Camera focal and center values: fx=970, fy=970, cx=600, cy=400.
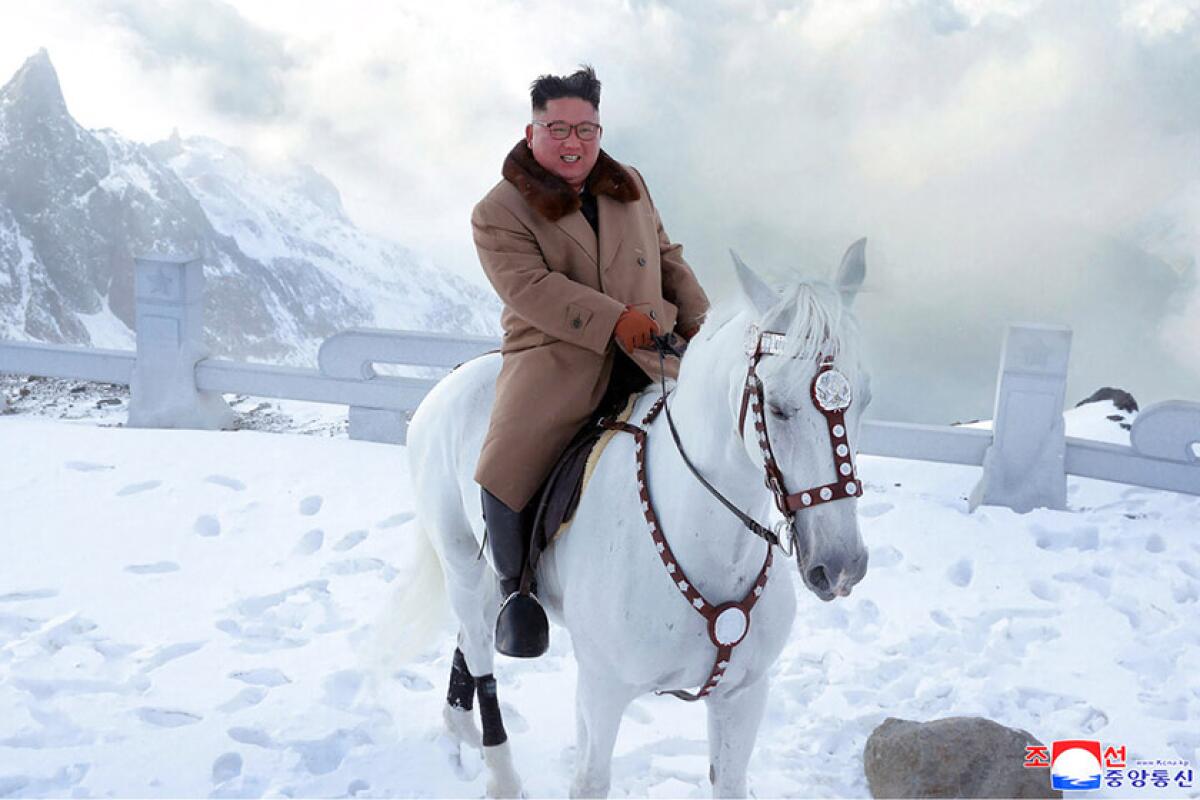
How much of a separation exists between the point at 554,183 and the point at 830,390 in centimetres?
137

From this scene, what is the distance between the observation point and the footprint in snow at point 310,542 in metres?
6.03

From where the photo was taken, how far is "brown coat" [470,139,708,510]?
3.01m

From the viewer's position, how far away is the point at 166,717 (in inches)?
168

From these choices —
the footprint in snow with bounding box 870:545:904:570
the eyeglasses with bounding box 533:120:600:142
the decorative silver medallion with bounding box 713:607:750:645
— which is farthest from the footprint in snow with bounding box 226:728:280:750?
the footprint in snow with bounding box 870:545:904:570

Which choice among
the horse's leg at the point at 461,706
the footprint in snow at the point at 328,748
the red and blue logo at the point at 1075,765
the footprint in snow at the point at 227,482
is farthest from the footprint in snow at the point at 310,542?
the red and blue logo at the point at 1075,765

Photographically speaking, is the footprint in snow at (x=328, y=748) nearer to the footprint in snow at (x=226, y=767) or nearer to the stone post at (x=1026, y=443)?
the footprint in snow at (x=226, y=767)

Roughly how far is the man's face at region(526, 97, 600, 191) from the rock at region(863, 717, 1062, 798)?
2571 millimetres

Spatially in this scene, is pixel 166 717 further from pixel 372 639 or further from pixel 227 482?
pixel 227 482

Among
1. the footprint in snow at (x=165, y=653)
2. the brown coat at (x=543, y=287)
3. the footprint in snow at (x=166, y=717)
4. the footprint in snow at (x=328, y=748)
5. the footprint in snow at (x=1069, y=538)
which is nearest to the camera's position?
the brown coat at (x=543, y=287)

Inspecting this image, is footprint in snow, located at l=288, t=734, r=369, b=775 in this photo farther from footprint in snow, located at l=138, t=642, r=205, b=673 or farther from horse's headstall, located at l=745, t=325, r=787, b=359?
horse's headstall, located at l=745, t=325, r=787, b=359

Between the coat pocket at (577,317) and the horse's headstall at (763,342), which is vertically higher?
the coat pocket at (577,317)

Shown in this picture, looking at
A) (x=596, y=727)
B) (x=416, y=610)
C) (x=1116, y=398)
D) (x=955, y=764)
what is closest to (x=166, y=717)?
(x=416, y=610)

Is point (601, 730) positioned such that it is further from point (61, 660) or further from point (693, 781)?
point (61, 660)

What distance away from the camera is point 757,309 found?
2.21 m
